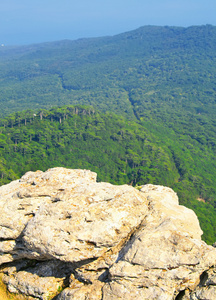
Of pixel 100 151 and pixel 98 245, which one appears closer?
pixel 98 245

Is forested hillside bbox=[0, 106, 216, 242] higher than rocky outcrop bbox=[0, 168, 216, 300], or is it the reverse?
rocky outcrop bbox=[0, 168, 216, 300]

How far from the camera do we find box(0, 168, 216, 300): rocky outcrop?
46.8ft

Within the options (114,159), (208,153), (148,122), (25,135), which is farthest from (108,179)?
(148,122)

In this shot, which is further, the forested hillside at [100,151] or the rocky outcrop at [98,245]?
the forested hillside at [100,151]

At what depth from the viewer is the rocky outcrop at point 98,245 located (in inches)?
561

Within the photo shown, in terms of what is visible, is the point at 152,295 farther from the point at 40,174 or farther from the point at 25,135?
the point at 25,135

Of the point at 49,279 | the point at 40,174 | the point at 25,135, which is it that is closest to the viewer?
the point at 49,279

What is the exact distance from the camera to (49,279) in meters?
16.8

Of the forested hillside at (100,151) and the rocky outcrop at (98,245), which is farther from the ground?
the rocky outcrop at (98,245)

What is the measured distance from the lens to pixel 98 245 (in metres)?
15.2

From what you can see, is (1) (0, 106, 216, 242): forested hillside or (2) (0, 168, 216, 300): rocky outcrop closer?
(2) (0, 168, 216, 300): rocky outcrop

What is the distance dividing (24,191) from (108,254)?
6844 millimetres

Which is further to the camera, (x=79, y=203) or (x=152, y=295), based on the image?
(x=79, y=203)

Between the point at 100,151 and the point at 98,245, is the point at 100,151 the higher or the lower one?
the lower one
